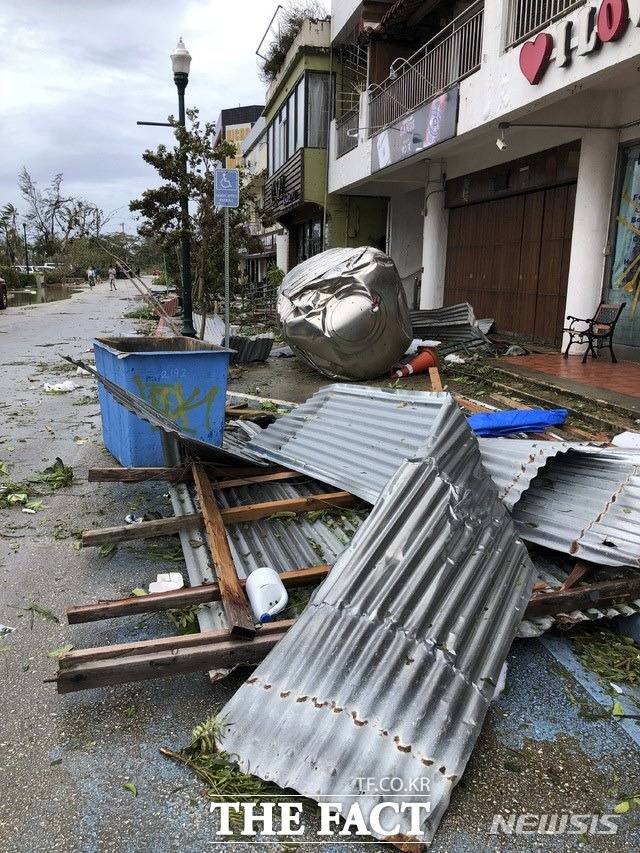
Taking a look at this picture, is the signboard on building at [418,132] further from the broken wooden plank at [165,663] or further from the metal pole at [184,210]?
the broken wooden plank at [165,663]

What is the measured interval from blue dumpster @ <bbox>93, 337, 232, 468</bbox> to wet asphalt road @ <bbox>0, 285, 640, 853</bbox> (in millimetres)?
1533

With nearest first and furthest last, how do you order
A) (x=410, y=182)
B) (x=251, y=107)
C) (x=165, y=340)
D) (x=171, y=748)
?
1. (x=171, y=748)
2. (x=165, y=340)
3. (x=410, y=182)
4. (x=251, y=107)

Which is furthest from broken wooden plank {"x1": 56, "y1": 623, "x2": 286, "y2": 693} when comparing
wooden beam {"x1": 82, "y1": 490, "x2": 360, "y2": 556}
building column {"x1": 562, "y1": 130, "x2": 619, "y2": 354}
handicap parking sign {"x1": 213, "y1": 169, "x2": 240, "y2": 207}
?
building column {"x1": 562, "y1": 130, "x2": 619, "y2": 354}

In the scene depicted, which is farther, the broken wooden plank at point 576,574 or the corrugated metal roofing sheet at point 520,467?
the corrugated metal roofing sheet at point 520,467

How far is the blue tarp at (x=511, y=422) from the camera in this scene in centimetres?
501

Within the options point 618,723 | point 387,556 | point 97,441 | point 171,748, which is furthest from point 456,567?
point 97,441

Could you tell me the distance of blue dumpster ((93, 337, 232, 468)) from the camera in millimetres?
5121

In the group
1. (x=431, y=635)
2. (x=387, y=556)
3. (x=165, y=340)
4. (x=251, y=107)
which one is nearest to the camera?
(x=431, y=635)

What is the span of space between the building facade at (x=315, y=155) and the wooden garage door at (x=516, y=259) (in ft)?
17.5

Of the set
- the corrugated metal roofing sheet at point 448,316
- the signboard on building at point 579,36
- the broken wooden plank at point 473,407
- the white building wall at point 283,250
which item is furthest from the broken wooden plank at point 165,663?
the white building wall at point 283,250

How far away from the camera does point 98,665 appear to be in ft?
7.91

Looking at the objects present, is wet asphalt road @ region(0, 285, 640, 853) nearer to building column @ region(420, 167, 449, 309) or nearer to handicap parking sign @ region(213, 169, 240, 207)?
handicap parking sign @ region(213, 169, 240, 207)

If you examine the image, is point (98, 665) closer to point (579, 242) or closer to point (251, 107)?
point (579, 242)

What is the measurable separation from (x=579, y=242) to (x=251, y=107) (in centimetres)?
4612
